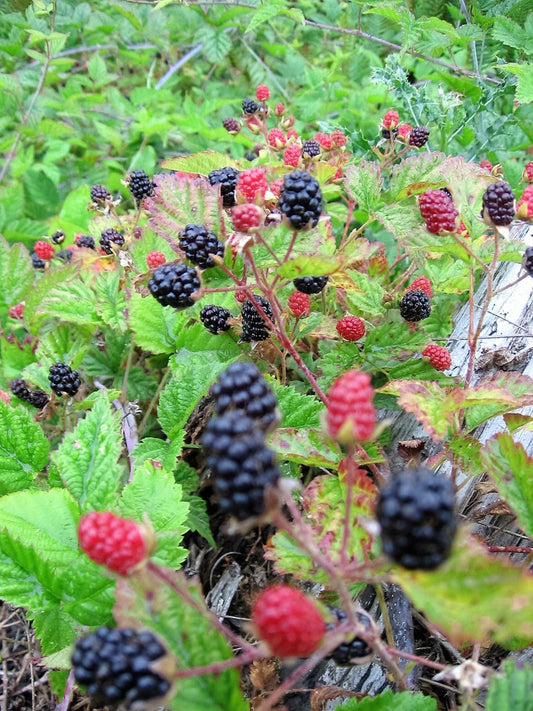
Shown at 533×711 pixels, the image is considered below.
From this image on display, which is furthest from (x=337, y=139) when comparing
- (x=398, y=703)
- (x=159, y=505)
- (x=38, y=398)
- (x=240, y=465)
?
(x=398, y=703)

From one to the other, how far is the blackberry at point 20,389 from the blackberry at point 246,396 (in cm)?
140

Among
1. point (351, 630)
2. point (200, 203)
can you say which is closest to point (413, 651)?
point (351, 630)

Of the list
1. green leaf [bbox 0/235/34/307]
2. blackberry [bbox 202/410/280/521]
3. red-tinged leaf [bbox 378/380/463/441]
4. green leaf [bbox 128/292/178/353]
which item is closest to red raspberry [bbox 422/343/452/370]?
red-tinged leaf [bbox 378/380/463/441]

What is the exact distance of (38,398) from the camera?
2.10m

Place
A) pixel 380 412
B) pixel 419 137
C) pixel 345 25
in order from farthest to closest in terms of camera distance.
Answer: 1. pixel 345 25
2. pixel 419 137
3. pixel 380 412

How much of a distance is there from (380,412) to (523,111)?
2332mm

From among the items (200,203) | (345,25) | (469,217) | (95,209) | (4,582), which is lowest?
(4,582)

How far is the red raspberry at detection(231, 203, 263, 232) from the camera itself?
4.53ft

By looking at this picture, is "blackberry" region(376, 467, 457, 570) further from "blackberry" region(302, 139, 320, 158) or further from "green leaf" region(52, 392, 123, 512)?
"blackberry" region(302, 139, 320, 158)

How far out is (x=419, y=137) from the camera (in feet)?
7.99

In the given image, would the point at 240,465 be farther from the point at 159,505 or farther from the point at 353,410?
the point at 159,505

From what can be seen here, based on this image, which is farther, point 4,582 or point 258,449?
point 4,582

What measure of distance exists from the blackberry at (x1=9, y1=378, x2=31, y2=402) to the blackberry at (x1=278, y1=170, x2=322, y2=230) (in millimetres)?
1303

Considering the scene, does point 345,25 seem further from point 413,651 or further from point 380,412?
Answer: point 413,651
